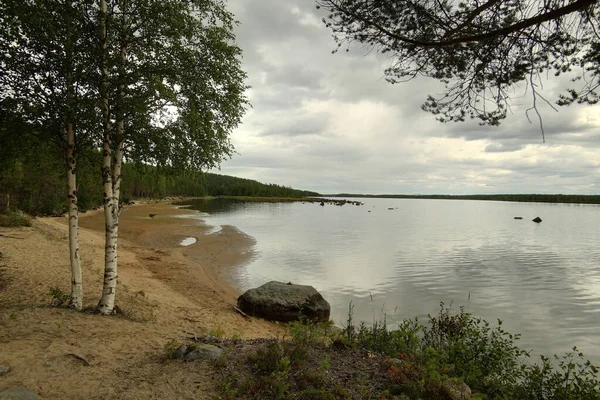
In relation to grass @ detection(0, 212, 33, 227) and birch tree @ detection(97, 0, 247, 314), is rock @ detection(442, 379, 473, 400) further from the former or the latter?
grass @ detection(0, 212, 33, 227)

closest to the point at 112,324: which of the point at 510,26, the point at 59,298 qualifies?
the point at 59,298

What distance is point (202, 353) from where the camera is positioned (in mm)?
6410

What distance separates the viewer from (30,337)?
6762 millimetres

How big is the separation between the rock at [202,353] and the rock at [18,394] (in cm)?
239

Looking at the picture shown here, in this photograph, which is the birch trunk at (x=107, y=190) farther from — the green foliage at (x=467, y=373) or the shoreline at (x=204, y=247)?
the green foliage at (x=467, y=373)

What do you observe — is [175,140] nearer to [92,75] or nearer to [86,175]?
[92,75]

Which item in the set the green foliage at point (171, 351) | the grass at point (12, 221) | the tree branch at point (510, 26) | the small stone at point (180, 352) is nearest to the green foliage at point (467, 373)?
the small stone at point (180, 352)

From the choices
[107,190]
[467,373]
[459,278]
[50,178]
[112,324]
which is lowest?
[459,278]

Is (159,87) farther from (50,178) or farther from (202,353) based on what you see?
(50,178)

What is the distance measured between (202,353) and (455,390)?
472 cm

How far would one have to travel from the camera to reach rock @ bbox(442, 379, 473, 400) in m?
5.16

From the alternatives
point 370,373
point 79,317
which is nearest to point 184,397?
point 370,373

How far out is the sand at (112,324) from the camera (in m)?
5.29

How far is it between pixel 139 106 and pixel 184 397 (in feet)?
21.3
